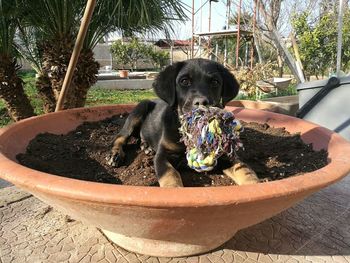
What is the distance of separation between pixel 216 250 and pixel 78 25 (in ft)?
12.9

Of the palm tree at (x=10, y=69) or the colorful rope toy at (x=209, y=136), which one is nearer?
the colorful rope toy at (x=209, y=136)

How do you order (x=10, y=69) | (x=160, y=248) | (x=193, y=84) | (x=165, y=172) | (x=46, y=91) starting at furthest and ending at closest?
(x=46, y=91) < (x=10, y=69) < (x=193, y=84) < (x=165, y=172) < (x=160, y=248)

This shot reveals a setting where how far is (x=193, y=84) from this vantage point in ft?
8.52

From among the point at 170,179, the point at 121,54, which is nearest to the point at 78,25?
the point at 170,179

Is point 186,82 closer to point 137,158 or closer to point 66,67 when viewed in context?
point 137,158

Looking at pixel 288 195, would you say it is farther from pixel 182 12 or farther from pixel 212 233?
pixel 182 12

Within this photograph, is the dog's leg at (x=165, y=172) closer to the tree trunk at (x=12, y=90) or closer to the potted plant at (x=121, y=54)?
the tree trunk at (x=12, y=90)

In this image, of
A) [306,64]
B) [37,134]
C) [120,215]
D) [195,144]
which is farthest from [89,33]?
[306,64]

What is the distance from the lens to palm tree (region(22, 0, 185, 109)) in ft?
15.1

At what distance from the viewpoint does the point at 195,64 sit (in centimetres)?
272

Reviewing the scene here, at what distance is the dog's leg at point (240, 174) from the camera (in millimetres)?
2352

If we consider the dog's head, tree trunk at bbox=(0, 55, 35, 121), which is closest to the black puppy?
the dog's head

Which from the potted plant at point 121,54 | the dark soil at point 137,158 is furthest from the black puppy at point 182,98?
the potted plant at point 121,54

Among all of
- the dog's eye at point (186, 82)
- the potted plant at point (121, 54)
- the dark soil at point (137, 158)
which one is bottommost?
the potted plant at point (121, 54)
